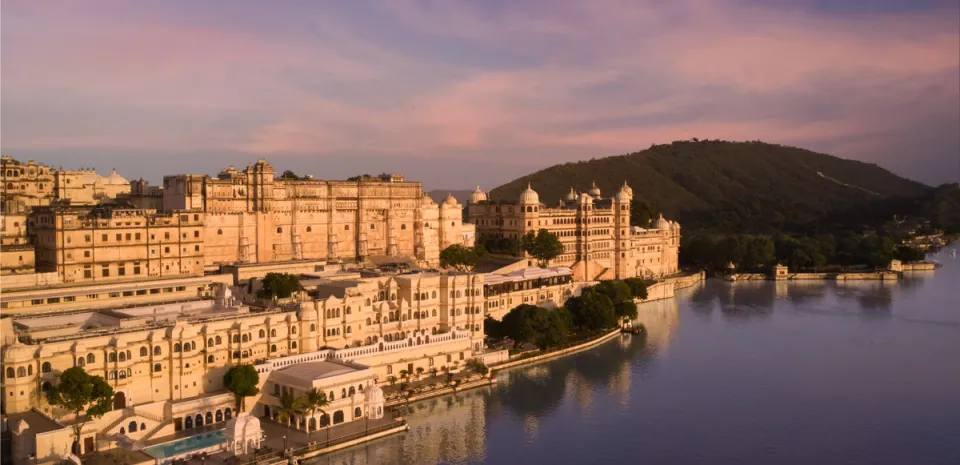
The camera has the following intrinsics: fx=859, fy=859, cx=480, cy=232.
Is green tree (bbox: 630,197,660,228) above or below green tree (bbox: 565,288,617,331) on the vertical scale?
above

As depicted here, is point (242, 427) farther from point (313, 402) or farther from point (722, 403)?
point (722, 403)

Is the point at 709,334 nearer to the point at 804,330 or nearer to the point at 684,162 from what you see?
the point at 804,330

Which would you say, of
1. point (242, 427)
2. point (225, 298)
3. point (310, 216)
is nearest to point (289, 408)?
point (242, 427)

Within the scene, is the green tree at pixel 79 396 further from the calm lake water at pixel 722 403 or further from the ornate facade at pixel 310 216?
the ornate facade at pixel 310 216

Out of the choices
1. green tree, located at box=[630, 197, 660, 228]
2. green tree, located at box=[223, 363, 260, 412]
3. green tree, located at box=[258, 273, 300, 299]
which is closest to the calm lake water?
green tree, located at box=[223, 363, 260, 412]

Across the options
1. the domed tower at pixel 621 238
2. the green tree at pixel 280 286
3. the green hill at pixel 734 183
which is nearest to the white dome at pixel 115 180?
the green tree at pixel 280 286

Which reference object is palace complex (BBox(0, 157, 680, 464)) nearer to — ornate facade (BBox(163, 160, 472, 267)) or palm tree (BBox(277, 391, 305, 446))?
ornate facade (BBox(163, 160, 472, 267))

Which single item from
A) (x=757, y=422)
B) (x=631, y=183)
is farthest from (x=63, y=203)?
(x=631, y=183)
